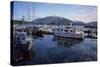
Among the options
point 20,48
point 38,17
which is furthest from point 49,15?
point 20,48

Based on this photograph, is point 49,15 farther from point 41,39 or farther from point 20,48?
point 20,48

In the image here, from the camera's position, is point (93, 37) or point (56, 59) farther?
point (93, 37)

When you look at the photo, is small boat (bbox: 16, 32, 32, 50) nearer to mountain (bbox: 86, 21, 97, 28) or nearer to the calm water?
the calm water

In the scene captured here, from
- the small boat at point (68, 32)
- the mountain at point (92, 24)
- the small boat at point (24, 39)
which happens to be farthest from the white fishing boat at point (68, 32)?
the small boat at point (24, 39)

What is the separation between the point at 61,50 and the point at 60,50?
0.02 meters

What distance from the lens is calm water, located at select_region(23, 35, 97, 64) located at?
303 centimetres

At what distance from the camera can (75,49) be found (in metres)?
3.24

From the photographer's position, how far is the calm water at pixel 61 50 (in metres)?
3.03

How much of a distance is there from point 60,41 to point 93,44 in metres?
0.60

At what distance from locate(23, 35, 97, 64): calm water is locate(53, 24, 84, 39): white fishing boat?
0.07 m

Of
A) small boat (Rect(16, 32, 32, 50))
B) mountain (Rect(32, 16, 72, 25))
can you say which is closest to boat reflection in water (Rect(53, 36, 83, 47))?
mountain (Rect(32, 16, 72, 25))

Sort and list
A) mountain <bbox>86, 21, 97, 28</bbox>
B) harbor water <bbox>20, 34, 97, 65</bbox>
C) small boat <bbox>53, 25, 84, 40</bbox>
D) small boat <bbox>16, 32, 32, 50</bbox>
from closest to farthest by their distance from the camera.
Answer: small boat <bbox>16, 32, 32, 50</bbox>
harbor water <bbox>20, 34, 97, 65</bbox>
small boat <bbox>53, 25, 84, 40</bbox>
mountain <bbox>86, 21, 97, 28</bbox>

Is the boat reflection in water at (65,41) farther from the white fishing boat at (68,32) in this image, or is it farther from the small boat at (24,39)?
the small boat at (24,39)
